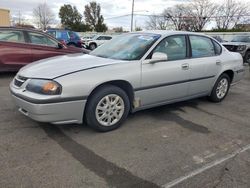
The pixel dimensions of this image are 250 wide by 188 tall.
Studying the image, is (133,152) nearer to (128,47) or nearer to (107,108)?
(107,108)

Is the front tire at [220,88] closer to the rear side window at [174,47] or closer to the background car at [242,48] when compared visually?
the rear side window at [174,47]

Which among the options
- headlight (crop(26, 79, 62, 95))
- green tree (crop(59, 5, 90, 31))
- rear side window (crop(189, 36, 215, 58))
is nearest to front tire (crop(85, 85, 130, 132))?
headlight (crop(26, 79, 62, 95))

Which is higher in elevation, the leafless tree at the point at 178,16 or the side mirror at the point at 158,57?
the leafless tree at the point at 178,16

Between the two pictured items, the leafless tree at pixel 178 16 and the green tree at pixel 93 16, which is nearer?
the leafless tree at pixel 178 16

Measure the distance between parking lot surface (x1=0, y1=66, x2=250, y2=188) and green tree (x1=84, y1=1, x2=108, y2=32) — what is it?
65.9 metres

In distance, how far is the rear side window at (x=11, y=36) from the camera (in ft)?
23.7

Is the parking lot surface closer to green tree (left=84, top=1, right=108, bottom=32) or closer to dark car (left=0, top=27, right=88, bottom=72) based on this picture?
dark car (left=0, top=27, right=88, bottom=72)

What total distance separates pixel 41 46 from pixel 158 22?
194 feet

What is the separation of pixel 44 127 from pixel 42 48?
4480 mm

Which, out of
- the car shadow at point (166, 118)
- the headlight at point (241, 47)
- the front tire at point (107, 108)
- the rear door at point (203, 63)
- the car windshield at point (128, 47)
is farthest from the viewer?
the headlight at point (241, 47)

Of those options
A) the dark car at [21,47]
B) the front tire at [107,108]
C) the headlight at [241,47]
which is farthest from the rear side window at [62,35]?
the front tire at [107,108]

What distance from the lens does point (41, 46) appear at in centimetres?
766

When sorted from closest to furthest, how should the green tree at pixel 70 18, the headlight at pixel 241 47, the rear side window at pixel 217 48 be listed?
1. the rear side window at pixel 217 48
2. the headlight at pixel 241 47
3. the green tree at pixel 70 18

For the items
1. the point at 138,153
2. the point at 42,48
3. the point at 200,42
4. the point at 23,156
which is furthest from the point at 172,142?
the point at 42,48
